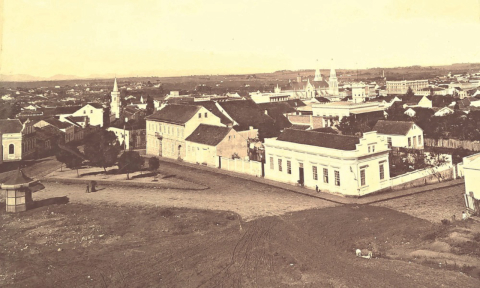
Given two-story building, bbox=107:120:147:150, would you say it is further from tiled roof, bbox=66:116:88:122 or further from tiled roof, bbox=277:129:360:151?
tiled roof, bbox=277:129:360:151

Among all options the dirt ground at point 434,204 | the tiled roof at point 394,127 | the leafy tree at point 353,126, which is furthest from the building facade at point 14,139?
the tiled roof at point 394,127

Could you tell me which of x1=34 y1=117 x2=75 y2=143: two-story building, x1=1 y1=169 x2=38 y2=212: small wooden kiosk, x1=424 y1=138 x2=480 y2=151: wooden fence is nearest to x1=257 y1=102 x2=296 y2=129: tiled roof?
x1=424 y1=138 x2=480 y2=151: wooden fence

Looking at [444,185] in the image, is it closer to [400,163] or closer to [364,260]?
[400,163]

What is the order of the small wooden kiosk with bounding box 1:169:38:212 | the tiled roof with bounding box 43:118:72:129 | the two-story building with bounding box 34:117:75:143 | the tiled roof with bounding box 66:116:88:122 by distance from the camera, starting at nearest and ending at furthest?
the small wooden kiosk with bounding box 1:169:38:212 → the two-story building with bounding box 34:117:75:143 → the tiled roof with bounding box 43:118:72:129 → the tiled roof with bounding box 66:116:88:122

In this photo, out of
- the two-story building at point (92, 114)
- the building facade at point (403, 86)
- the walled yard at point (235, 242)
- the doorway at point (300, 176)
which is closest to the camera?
the walled yard at point (235, 242)

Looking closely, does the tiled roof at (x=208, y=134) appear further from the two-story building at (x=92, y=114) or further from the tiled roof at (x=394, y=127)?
the two-story building at (x=92, y=114)

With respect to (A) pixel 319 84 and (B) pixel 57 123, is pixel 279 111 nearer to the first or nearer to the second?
(B) pixel 57 123
